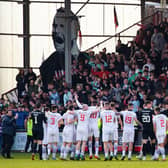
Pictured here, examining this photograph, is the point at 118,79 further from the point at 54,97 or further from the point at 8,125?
the point at 8,125

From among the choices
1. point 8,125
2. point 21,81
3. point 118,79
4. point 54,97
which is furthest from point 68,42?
point 8,125

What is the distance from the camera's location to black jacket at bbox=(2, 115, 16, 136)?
112ft

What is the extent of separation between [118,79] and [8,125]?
246 inches

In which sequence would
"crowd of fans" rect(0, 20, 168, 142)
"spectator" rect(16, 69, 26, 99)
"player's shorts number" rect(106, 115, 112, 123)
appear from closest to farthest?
"player's shorts number" rect(106, 115, 112, 123)
"crowd of fans" rect(0, 20, 168, 142)
"spectator" rect(16, 69, 26, 99)

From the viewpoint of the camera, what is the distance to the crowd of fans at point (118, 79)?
36125mm

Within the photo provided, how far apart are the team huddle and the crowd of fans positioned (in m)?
2.75

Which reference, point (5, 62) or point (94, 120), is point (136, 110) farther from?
point (5, 62)

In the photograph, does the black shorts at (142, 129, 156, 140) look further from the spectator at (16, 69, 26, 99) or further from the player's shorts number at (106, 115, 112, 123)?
the spectator at (16, 69, 26, 99)

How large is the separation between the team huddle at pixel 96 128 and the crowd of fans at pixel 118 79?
9.01 ft

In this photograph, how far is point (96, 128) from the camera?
104 ft

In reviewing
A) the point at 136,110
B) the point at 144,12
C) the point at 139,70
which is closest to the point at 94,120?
the point at 136,110

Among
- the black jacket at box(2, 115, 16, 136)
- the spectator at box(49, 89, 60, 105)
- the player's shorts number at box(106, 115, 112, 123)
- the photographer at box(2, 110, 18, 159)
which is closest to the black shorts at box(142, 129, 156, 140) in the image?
the player's shorts number at box(106, 115, 112, 123)

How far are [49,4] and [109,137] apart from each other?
2045 cm

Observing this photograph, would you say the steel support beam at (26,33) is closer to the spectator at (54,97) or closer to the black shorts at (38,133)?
the spectator at (54,97)
